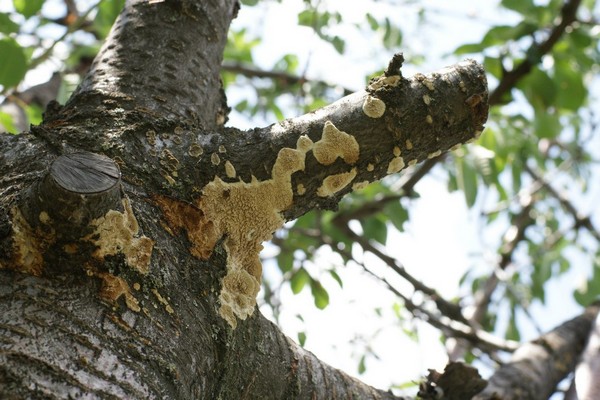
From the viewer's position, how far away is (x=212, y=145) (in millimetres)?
985

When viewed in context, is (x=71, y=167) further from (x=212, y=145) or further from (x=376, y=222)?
(x=376, y=222)

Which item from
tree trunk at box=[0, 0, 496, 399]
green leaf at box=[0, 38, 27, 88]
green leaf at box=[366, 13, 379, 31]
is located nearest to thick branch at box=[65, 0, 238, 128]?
tree trunk at box=[0, 0, 496, 399]

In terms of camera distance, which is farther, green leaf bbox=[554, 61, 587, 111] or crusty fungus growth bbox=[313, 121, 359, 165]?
green leaf bbox=[554, 61, 587, 111]

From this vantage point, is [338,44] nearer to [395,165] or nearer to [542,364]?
[542,364]

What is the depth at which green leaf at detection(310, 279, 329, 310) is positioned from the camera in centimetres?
213

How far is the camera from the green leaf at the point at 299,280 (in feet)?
7.67

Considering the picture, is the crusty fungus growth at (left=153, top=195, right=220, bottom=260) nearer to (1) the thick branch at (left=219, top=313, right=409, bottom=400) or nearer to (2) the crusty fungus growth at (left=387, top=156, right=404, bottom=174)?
(1) the thick branch at (left=219, top=313, right=409, bottom=400)

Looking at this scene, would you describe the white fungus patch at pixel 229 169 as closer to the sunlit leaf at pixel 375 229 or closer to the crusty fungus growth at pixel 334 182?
the crusty fungus growth at pixel 334 182

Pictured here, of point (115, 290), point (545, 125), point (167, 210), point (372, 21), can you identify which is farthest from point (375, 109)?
point (372, 21)

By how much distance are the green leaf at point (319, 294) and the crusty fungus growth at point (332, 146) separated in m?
1.19

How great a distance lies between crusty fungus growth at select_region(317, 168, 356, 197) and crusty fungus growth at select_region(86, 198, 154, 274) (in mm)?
291

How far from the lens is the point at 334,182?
102cm

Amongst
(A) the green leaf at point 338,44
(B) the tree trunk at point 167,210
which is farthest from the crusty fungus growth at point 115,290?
(A) the green leaf at point 338,44

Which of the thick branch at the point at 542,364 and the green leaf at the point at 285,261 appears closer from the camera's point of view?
the thick branch at the point at 542,364
